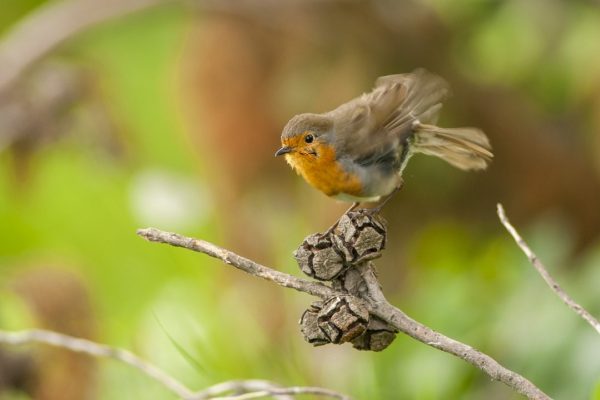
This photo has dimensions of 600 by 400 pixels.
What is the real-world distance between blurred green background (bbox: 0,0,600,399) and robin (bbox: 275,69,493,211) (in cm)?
66

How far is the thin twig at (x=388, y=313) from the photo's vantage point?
84 centimetres

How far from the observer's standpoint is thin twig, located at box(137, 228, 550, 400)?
2.75 feet

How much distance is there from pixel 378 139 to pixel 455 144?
95mm

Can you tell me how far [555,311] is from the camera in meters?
1.99

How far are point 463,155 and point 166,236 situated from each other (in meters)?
0.42

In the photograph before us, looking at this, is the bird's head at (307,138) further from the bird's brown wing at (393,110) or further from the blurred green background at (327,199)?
the blurred green background at (327,199)

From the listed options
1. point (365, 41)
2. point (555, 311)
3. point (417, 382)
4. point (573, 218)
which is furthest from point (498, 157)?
point (417, 382)

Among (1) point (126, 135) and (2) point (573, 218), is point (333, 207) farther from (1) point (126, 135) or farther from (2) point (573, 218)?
(1) point (126, 135)

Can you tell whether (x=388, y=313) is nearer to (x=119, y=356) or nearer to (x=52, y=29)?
(x=119, y=356)

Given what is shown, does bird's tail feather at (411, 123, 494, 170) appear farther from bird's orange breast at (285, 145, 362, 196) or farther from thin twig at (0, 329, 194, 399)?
thin twig at (0, 329, 194, 399)

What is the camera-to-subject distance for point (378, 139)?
1.11 m

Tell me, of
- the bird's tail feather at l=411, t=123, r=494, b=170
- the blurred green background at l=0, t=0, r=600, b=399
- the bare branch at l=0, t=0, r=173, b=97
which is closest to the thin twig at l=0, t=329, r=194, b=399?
the bird's tail feather at l=411, t=123, r=494, b=170

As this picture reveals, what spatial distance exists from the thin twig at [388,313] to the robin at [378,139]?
0.77ft

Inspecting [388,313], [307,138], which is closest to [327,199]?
[307,138]
